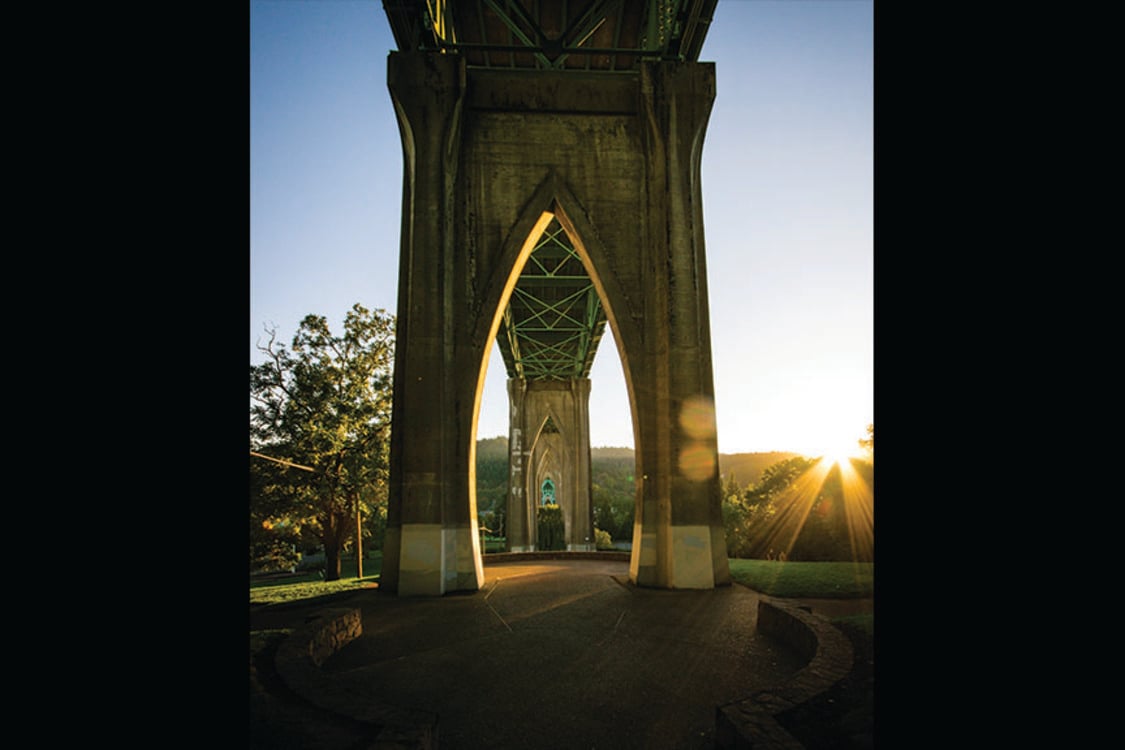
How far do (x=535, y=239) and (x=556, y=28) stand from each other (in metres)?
8.11

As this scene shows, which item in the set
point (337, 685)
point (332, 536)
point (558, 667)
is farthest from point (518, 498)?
point (337, 685)

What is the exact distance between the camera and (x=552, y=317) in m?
35.8

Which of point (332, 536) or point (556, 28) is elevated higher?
point (556, 28)

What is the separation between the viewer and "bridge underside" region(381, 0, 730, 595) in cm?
1405

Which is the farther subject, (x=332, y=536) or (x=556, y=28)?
(x=332, y=536)

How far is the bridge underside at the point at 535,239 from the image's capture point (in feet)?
46.1

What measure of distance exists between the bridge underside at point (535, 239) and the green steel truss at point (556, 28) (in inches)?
3.2

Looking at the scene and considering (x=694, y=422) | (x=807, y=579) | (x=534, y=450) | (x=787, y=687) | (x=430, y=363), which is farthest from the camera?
(x=534, y=450)

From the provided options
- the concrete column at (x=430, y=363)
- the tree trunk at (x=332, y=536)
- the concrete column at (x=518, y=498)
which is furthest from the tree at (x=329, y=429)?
the concrete column at (x=518, y=498)

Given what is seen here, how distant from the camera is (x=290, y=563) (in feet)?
80.5

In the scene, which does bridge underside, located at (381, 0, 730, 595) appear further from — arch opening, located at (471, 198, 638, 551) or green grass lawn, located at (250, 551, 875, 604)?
arch opening, located at (471, 198, 638, 551)

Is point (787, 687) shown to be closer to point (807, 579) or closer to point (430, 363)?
point (807, 579)

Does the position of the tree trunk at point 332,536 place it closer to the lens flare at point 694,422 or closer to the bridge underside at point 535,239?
the bridge underside at point 535,239
